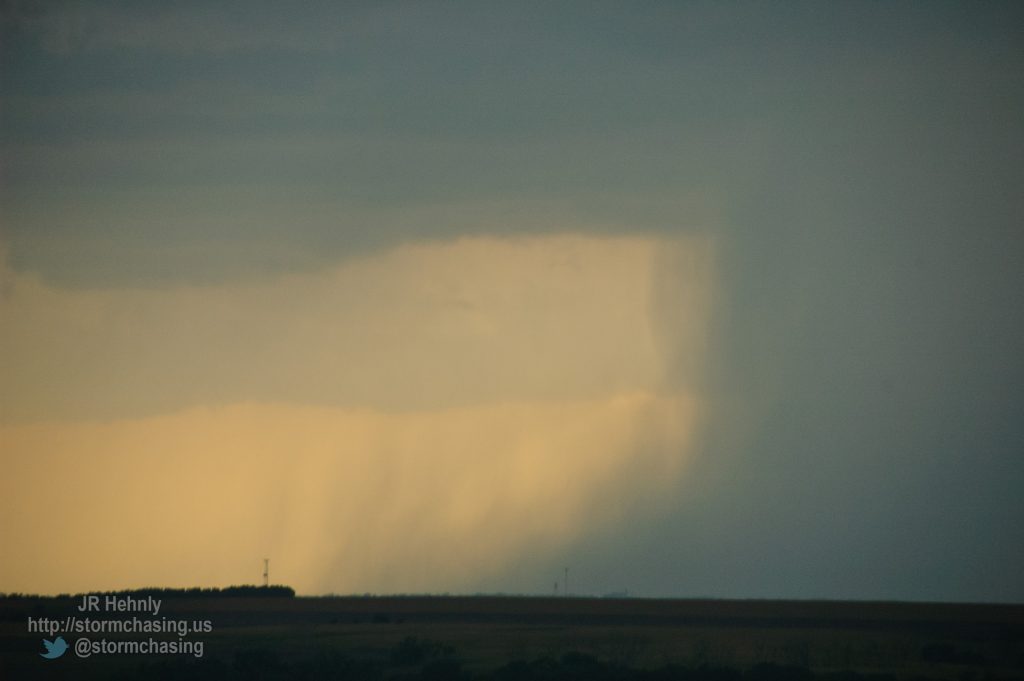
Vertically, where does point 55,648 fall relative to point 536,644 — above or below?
below

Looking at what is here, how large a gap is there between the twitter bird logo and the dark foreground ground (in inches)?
33.8

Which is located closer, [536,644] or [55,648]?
[55,648]

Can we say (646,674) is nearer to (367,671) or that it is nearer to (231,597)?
(367,671)

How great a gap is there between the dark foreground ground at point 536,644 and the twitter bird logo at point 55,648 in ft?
2.81

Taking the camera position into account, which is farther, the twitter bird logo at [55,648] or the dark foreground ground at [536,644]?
the twitter bird logo at [55,648]

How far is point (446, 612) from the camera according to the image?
142 m

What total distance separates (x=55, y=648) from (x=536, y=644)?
32336 mm

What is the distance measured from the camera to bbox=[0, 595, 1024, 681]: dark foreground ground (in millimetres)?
86125

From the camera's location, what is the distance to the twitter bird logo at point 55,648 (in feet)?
301

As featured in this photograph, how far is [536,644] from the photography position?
10438 cm

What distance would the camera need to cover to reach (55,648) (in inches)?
3684

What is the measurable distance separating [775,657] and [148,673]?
39676 mm

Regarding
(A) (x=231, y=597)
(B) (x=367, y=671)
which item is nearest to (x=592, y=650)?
(B) (x=367, y=671)

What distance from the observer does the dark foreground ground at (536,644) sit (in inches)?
3391
